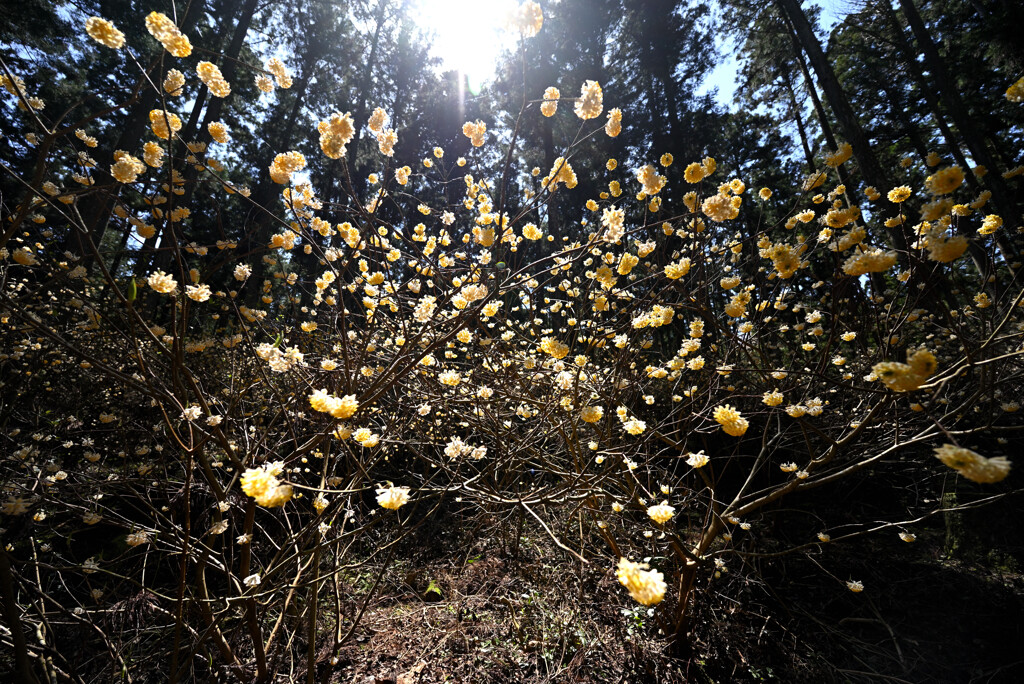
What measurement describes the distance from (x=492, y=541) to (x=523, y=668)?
1.77 meters

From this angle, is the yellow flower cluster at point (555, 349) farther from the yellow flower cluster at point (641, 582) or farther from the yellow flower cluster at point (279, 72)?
the yellow flower cluster at point (279, 72)

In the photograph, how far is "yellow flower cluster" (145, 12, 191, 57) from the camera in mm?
1356

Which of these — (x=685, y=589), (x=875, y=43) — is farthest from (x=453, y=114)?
(x=685, y=589)

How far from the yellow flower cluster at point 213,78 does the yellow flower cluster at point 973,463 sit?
8.04ft

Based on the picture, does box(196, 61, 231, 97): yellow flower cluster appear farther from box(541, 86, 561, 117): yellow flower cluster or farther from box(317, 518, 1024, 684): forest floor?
box(317, 518, 1024, 684): forest floor

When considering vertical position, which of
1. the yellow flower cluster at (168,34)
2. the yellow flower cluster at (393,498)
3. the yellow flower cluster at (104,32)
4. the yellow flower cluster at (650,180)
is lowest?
the yellow flower cluster at (393,498)

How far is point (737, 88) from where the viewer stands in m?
10.6

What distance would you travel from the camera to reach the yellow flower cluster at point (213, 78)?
4.87 feet

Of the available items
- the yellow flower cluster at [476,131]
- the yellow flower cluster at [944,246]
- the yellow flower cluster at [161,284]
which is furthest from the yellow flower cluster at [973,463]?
the yellow flower cluster at [161,284]

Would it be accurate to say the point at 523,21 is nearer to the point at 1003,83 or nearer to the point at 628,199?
the point at 628,199

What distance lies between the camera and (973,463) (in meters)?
0.99

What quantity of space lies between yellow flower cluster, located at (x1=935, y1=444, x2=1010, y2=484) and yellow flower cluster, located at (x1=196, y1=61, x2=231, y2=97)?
8.04 ft

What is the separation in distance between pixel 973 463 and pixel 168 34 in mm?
2637

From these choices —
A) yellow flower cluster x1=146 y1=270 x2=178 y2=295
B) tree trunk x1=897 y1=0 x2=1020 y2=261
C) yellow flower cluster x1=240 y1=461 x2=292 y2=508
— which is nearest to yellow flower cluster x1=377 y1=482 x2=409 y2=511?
yellow flower cluster x1=240 y1=461 x2=292 y2=508
